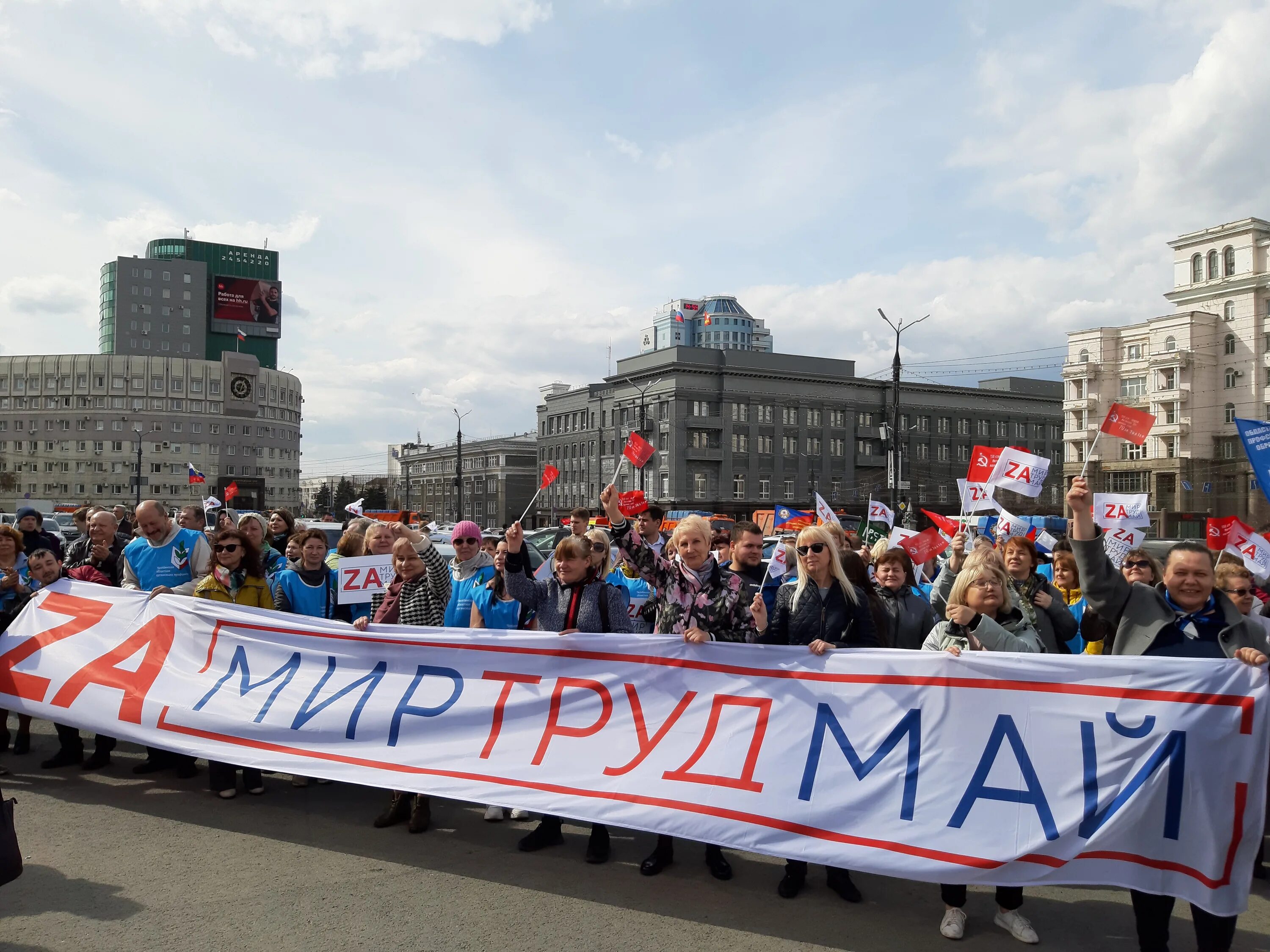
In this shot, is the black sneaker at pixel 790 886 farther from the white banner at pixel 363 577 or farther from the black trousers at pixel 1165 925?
the white banner at pixel 363 577

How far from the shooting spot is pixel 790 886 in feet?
16.0

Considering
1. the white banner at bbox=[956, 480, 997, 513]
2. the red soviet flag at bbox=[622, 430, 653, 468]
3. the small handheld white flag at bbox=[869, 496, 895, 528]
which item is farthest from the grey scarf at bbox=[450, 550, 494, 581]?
the red soviet flag at bbox=[622, 430, 653, 468]

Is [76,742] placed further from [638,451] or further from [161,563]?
[638,451]

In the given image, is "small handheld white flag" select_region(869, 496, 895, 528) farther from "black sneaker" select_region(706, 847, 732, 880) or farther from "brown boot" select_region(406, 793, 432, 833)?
"brown boot" select_region(406, 793, 432, 833)

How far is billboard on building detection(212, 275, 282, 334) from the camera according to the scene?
5714 inches

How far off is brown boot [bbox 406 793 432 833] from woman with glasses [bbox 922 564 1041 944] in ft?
9.77

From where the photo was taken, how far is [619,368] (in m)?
89.5

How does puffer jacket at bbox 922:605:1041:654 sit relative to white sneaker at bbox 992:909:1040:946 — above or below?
above

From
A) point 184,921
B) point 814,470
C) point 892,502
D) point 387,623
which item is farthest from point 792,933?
point 814,470

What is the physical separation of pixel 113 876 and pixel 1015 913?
456cm

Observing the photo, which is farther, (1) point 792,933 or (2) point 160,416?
(2) point 160,416

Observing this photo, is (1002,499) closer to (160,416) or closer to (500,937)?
(500,937)

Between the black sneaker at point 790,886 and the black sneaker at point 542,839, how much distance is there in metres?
1.37

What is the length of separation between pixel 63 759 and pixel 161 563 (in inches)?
62.0
